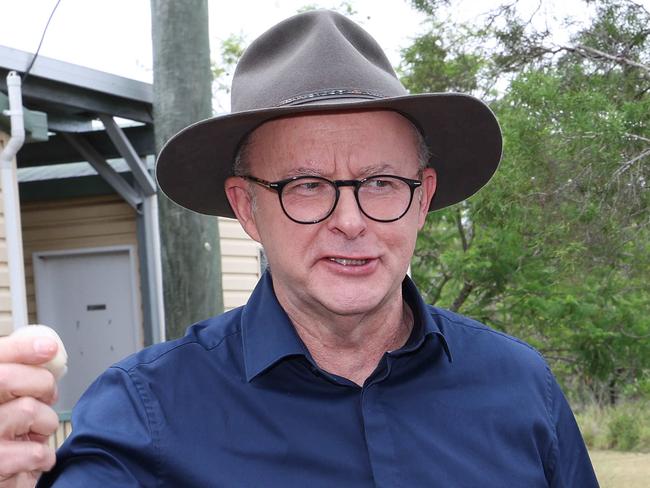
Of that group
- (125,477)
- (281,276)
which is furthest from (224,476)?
(281,276)

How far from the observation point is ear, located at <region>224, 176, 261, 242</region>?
2.63m

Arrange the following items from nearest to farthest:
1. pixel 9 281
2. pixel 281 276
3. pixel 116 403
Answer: pixel 116 403, pixel 281 276, pixel 9 281

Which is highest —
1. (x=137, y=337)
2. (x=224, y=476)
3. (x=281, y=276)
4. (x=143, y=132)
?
(x=143, y=132)

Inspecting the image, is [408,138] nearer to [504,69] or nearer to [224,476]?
[224,476]

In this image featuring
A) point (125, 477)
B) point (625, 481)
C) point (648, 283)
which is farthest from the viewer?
point (625, 481)

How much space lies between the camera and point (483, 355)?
8.38 ft

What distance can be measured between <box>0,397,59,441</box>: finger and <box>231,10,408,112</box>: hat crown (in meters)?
1.07

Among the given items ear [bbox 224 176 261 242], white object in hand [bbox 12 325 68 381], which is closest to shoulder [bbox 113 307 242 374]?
ear [bbox 224 176 261 242]

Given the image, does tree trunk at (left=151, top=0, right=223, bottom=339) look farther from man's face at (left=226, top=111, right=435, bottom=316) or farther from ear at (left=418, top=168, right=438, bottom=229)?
man's face at (left=226, top=111, right=435, bottom=316)

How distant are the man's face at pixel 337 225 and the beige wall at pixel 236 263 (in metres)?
7.41

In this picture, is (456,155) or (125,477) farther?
(456,155)

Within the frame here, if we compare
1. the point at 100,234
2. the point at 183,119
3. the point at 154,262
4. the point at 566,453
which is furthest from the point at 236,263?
the point at 566,453

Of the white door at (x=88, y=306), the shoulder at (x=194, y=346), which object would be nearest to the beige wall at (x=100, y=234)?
the white door at (x=88, y=306)

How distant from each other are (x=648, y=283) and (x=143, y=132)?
4880 millimetres
